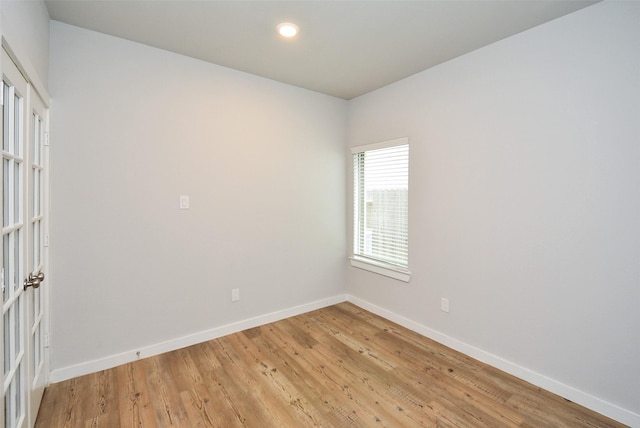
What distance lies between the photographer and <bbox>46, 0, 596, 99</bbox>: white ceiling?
2.03 m

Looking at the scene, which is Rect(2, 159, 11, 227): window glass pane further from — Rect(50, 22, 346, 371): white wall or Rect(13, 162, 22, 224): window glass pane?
Rect(50, 22, 346, 371): white wall

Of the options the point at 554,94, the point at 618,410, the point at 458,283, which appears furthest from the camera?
the point at 458,283

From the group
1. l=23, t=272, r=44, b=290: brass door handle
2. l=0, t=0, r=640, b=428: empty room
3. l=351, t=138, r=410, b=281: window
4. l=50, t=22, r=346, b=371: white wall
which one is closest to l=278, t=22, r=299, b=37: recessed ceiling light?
l=0, t=0, r=640, b=428: empty room

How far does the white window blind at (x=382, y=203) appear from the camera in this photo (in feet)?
10.9

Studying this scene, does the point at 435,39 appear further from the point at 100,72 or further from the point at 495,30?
the point at 100,72

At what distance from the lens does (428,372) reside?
8.03 feet

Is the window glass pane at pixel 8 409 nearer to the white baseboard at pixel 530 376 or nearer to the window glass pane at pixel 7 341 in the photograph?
the window glass pane at pixel 7 341

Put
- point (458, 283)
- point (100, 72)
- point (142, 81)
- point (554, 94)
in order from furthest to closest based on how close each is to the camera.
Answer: point (458, 283), point (142, 81), point (100, 72), point (554, 94)

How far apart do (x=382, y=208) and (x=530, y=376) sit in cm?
200

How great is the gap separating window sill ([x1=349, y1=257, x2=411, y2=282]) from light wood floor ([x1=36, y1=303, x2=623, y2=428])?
0.67 m

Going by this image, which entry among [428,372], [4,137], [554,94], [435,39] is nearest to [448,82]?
[435,39]

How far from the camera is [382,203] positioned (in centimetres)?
357

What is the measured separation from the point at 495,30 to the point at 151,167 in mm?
2935

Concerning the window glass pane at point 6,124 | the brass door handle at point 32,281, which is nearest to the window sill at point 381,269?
the brass door handle at point 32,281
